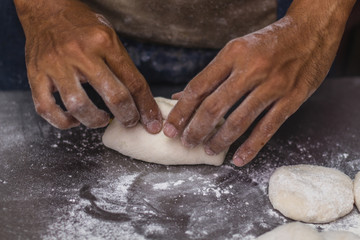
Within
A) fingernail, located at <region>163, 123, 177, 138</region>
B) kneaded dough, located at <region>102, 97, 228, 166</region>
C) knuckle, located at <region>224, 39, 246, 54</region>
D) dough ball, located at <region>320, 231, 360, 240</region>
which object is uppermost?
knuckle, located at <region>224, 39, 246, 54</region>

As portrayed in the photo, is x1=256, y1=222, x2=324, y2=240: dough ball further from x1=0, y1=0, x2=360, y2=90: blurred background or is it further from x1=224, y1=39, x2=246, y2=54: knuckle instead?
x1=0, y1=0, x2=360, y2=90: blurred background

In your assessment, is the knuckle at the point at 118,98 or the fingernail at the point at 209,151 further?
the fingernail at the point at 209,151

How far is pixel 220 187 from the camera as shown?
1.53 m

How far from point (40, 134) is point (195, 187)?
2.20ft

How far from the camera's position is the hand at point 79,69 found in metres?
1.40

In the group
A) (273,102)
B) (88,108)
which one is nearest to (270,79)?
(273,102)

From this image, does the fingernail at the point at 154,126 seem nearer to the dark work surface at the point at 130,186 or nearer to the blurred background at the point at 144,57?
the dark work surface at the point at 130,186

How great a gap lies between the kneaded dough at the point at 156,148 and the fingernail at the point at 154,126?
0.09 ft

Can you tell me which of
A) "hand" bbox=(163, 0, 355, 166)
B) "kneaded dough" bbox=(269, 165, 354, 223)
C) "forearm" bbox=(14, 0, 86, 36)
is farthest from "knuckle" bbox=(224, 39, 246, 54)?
"forearm" bbox=(14, 0, 86, 36)

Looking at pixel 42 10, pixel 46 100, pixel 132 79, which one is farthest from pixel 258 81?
pixel 42 10

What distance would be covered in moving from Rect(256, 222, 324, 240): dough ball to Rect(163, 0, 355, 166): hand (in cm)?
31

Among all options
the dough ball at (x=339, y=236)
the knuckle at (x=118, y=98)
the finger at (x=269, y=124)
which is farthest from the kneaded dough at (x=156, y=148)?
the dough ball at (x=339, y=236)

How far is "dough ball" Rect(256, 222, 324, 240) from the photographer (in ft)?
4.02

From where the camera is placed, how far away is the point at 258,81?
139 centimetres
